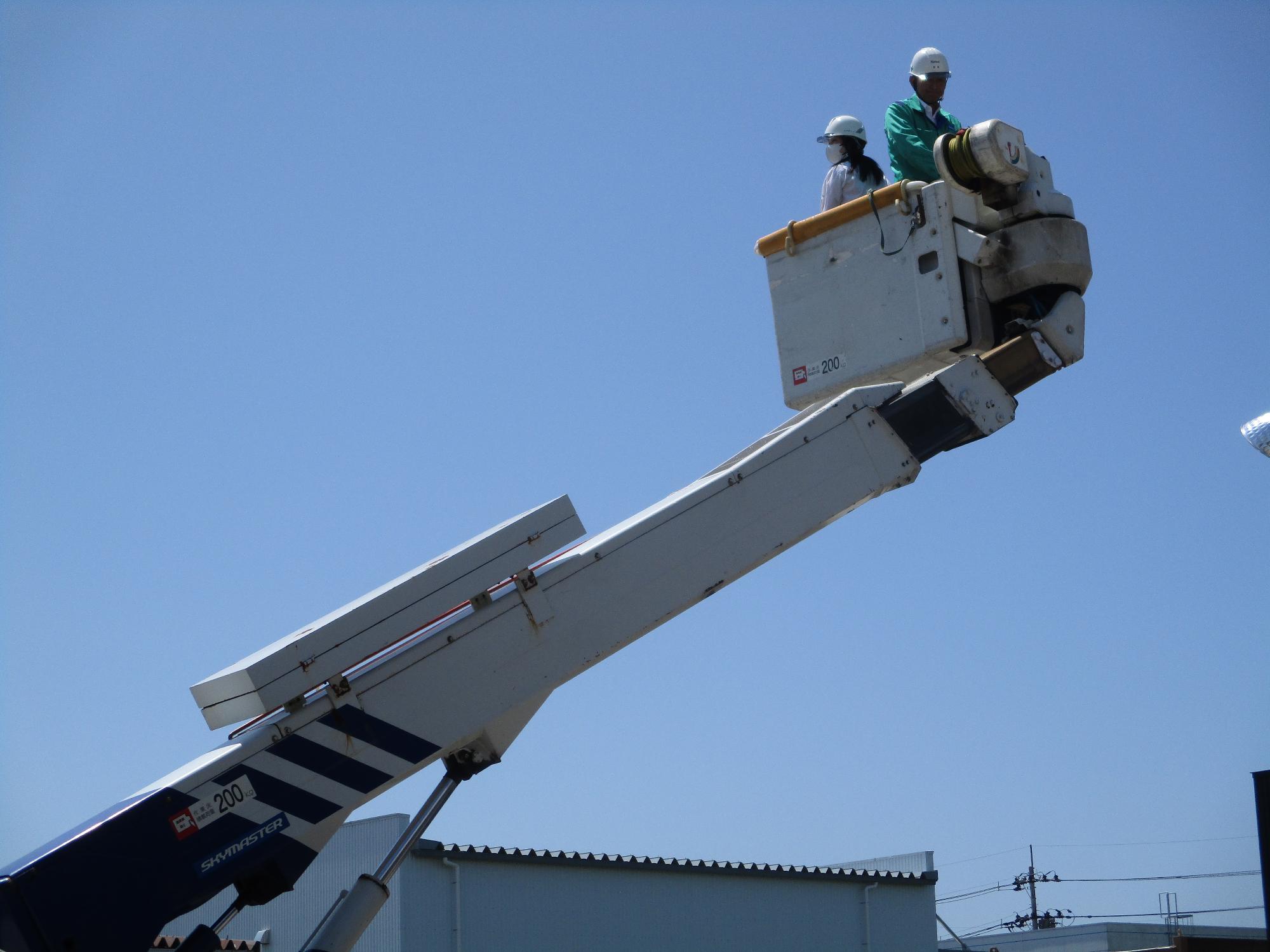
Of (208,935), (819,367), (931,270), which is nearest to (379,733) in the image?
(208,935)

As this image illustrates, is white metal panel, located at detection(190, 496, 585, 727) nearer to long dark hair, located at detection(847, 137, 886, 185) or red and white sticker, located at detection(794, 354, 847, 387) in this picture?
red and white sticker, located at detection(794, 354, 847, 387)

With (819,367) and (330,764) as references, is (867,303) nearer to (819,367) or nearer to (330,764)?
(819,367)

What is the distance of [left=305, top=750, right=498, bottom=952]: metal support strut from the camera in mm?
6172

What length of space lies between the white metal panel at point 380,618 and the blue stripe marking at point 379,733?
0.19 m

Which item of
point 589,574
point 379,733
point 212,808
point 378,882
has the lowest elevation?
point 378,882

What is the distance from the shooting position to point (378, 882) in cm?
633

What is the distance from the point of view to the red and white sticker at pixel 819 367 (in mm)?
7777

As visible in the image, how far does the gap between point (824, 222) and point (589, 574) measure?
2.61 metres

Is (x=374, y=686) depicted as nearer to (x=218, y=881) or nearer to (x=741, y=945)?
(x=218, y=881)

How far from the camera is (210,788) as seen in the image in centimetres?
575

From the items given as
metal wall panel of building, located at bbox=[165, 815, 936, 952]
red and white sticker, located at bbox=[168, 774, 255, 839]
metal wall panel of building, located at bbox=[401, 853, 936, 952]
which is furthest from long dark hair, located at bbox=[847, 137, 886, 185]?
metal wall panel of building, located at bbox=[401, 853, 936, 952]

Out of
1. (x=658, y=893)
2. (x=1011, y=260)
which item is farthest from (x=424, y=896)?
(x=1011, y=260)

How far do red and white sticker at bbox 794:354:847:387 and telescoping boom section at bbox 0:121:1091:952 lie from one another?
13 mm

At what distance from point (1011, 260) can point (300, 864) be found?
4.51 metres
